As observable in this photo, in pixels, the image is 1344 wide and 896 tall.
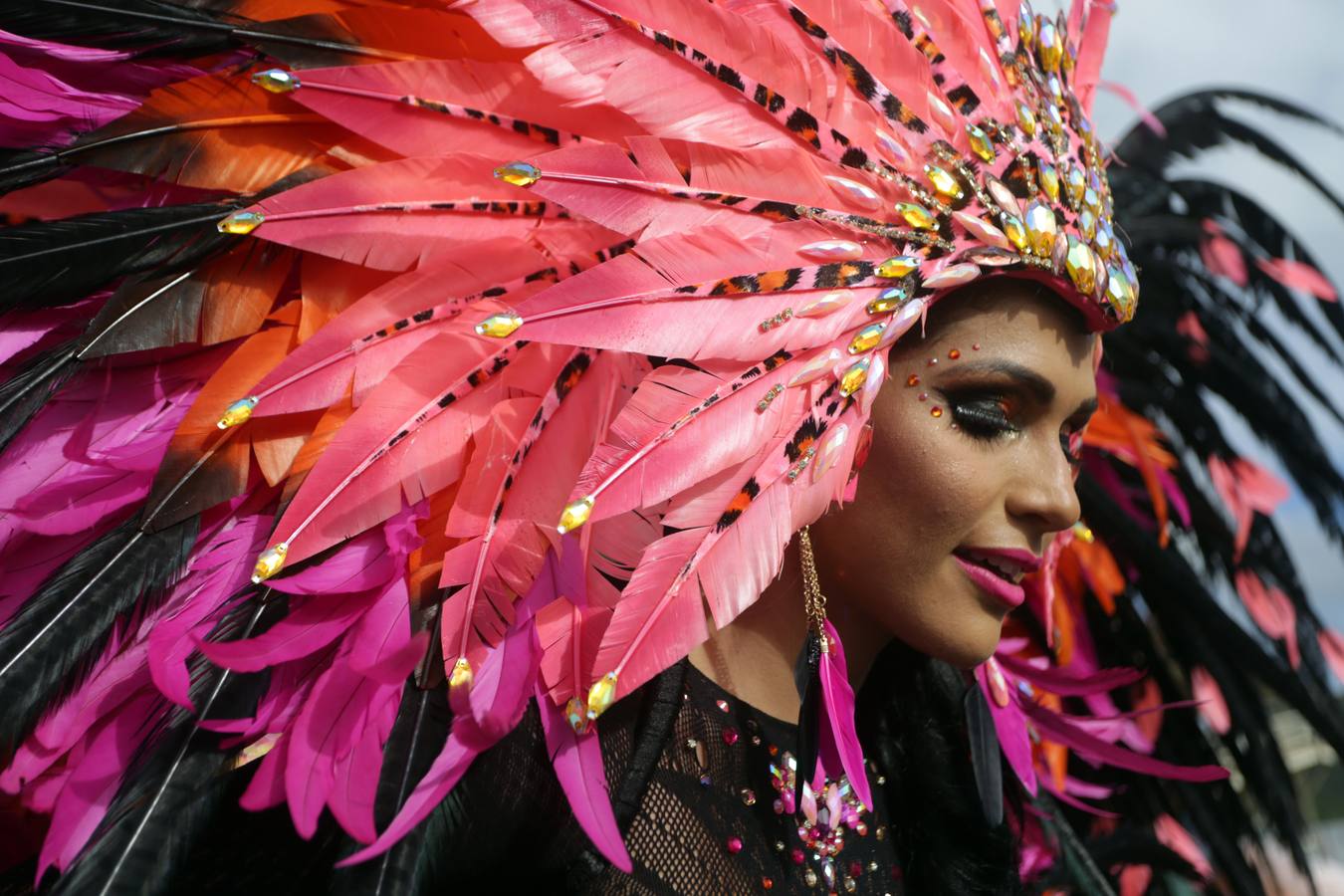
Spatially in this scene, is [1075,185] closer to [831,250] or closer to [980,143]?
[980,143]

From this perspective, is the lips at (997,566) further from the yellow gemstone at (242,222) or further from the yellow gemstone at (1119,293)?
the yellow gemstone at (242,222)

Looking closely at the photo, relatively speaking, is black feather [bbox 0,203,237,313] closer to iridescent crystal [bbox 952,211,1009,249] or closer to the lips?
iridescent crystal [bbox 952,211,1009,249]

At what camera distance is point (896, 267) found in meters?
1.70

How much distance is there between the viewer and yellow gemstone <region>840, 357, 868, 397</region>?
1678 millimetres

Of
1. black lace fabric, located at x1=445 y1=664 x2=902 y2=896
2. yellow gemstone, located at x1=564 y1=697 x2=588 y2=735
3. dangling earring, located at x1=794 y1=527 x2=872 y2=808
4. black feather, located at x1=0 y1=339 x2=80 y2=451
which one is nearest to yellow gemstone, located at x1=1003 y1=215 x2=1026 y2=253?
dangling earring, located at x1=794 y1=527 x2=872 y2=808

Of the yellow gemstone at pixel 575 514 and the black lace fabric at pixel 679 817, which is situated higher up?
the yellow gemstone at pixel 575 514

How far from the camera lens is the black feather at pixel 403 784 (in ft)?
4.72

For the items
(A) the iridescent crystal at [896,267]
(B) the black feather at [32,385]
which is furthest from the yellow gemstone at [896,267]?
(B) the black feather at [32,385]

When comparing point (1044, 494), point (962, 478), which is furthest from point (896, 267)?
point (1044, 494)

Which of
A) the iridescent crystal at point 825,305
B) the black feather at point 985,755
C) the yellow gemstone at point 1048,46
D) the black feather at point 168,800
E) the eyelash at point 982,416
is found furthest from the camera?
the black feather at point 985,755

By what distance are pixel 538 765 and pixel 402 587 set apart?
0.32m

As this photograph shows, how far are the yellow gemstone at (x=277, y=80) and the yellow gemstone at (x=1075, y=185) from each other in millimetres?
1232

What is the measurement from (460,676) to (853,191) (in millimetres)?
919

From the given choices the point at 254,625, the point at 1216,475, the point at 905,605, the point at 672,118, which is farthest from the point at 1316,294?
the point at 254,625
